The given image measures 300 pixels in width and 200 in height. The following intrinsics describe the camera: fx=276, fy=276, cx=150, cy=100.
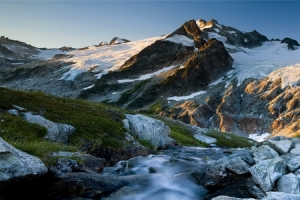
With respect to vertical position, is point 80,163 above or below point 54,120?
below

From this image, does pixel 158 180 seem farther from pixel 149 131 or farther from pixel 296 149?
pixel 149 131

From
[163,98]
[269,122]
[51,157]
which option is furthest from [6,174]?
[163,98]

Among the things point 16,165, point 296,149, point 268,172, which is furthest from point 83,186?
point 296,149

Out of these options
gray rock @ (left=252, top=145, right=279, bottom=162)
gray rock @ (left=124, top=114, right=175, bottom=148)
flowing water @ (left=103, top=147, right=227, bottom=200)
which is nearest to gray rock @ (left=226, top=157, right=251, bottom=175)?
gray rock @ (left=252, top=145, right=279, bottom=162)

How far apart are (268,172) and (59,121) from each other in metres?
15.4

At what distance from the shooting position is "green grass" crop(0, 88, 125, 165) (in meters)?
16.1

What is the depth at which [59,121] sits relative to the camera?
21.7 meters

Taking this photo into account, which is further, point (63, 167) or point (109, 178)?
point (109, 178)

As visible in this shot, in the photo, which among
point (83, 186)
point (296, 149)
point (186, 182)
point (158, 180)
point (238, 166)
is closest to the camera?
point (83, 186)

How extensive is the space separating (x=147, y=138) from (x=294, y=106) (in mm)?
102702

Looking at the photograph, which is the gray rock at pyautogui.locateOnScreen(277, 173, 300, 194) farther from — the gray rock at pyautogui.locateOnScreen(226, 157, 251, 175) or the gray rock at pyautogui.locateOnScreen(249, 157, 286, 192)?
the gray rock at pyautogui.locateOnScreen(226, 157, 251, 175)

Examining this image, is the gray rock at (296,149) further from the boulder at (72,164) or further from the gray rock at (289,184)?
the boulder at (72,164)

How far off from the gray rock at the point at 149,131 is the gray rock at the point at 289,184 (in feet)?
56.9

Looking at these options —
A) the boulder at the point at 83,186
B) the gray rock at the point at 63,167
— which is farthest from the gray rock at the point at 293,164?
the gray rock at the point at 63,167
